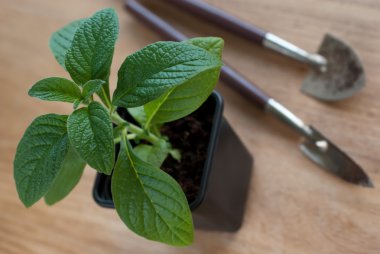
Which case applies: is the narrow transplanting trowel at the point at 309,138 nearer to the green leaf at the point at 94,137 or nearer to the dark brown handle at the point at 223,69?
the dark brown handle at the point at 223,69

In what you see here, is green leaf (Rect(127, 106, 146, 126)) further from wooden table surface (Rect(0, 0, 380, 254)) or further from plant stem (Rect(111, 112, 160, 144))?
wooden table surface (Rect(0, 0, 380, 254))

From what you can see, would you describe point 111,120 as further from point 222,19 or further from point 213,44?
point 222,19

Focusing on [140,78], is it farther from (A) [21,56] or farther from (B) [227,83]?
(A) [21,56]

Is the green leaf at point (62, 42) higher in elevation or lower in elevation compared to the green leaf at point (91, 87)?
lower

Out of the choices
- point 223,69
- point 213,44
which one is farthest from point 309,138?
point 213,44

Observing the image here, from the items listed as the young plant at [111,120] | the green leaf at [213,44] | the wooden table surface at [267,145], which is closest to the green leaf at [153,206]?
the young plant at [111,120]
